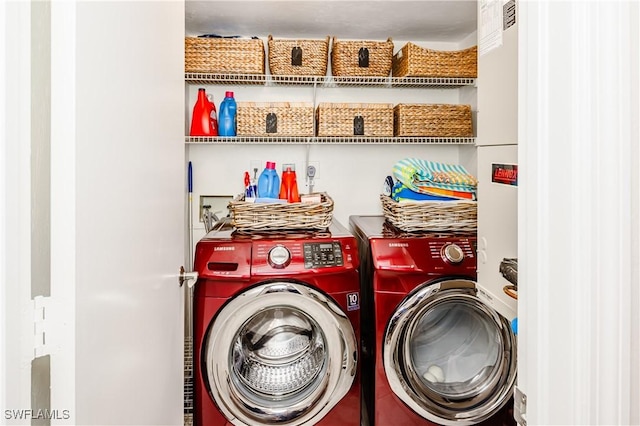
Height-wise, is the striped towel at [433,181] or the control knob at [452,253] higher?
the striped towel at [433,181]

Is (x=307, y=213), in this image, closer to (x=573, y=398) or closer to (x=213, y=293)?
(x=213, y=293)

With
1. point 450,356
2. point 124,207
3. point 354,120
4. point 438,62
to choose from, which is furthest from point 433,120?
point 124,207

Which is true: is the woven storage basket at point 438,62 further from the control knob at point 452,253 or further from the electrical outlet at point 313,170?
the control knob at point 452,253

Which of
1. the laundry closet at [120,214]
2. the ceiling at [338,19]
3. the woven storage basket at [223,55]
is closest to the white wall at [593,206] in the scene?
the laundry closet at [120,214]

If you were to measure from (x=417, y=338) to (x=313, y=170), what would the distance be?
1.14 m

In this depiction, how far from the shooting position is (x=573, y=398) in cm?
73

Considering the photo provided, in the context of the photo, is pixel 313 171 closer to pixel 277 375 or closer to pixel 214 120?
pixel 214 120

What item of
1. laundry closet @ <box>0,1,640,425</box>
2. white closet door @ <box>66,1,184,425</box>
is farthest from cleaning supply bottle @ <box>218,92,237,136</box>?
laundry closet @ <box>0,1,640,425</box>

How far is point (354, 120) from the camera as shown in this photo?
2.61 meters

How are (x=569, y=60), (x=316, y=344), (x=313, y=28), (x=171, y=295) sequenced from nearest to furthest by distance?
(x=569, y=60) → (x=171, y=295) → (x=316, y=344) → (x=313, y=28)

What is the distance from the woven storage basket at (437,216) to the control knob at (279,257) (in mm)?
580

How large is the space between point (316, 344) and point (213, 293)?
52 centimetres

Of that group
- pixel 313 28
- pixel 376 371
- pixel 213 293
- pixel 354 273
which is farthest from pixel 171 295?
pixel 313 28

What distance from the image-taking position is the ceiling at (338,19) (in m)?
2.43
